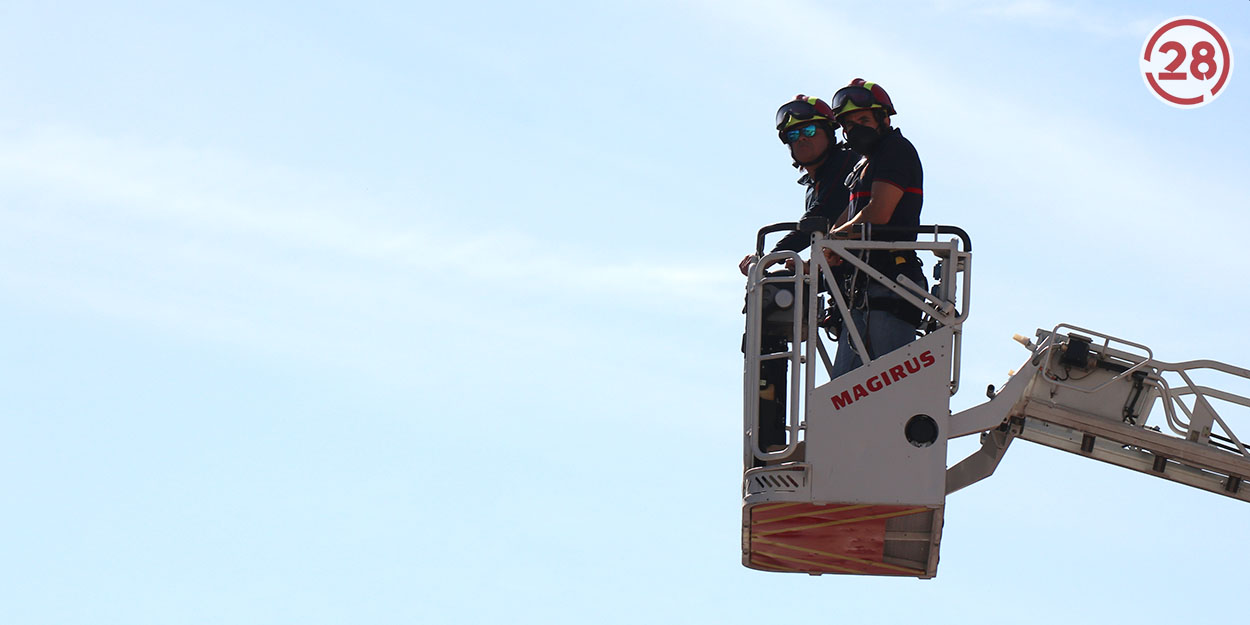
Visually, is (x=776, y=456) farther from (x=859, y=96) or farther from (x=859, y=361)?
(x=859, y=96)

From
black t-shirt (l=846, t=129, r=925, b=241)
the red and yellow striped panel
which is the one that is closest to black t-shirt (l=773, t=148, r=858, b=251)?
black t-shirt (l=846, t=129, r=925, b=241)

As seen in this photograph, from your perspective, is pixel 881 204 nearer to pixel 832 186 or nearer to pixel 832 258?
pixel 832 258

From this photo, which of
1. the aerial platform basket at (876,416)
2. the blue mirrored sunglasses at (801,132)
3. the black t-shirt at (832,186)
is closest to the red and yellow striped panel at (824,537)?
the aerial platform basket at (876,416)

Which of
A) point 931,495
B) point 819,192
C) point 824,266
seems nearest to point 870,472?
point 931,495

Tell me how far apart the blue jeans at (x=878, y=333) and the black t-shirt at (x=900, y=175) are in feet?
2.02

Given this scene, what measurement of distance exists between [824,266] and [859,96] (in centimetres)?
156

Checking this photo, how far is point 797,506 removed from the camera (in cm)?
1552

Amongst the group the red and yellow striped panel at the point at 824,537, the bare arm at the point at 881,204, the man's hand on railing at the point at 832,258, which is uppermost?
the bare arm at the point at 881,204

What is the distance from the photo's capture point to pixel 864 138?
633 inches

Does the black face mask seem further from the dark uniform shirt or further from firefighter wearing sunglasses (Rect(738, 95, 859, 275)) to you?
firefighter wearing sunglasses (Rect(738, 95, 859, 275))

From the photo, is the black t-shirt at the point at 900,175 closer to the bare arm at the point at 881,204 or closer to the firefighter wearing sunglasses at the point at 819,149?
the bare arm at the point at 881,204

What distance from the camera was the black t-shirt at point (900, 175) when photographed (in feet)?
51.4

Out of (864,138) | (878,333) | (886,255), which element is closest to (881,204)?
(886,255)

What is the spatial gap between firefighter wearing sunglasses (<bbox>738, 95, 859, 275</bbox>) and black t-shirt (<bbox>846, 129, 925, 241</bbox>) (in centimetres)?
84
